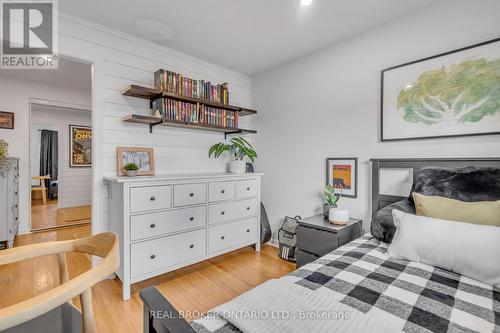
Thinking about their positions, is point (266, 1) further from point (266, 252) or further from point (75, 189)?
point (75, 189)

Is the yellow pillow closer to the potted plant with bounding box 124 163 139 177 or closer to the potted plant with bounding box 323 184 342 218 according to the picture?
the potted plant with bounding box 323 184 342 218

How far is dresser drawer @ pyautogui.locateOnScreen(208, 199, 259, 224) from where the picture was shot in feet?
8.57

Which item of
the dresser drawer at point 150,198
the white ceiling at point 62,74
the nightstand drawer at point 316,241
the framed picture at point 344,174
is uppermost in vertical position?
the white ceiling at point 62,74

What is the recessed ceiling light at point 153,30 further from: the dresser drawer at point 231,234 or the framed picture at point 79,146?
the framed picture at point 79,146

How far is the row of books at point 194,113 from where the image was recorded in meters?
2.52

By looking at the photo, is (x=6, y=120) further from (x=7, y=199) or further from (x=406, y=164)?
(x=406, y=164)

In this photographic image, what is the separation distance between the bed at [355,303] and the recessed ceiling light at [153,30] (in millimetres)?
2325

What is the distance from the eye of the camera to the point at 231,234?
2799mm

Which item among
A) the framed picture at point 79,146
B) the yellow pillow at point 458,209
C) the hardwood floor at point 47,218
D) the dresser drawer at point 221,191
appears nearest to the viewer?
the yellow pillow at point 458,209

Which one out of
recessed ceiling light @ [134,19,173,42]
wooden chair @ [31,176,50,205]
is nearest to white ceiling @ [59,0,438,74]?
recessed ceiling light @ [134,19,173,42]

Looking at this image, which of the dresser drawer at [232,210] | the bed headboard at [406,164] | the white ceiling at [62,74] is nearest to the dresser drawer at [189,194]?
the dresser drawer at [232,210]

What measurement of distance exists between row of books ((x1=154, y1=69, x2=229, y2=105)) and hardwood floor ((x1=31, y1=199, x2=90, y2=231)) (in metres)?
3.34

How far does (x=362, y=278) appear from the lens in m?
1.15

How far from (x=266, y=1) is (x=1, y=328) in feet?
7.58
